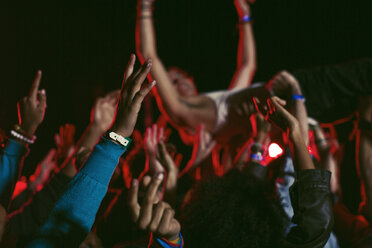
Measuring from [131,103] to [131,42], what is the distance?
1.53 meters

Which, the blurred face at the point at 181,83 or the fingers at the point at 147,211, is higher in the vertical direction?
the blurred face at the point at 181,83

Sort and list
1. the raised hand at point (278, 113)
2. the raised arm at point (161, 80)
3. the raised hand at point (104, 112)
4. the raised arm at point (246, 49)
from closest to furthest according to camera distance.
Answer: the raised hand at point (278, 113) < the raised arm at point (161, 80) < the raised hand at point (104, 112) < the raised arm at point (246, 49)

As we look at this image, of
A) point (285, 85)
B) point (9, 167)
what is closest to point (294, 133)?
point (285, 85)

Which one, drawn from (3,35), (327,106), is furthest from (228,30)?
(3,35)

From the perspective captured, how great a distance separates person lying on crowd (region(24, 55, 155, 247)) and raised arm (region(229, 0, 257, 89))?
1637 millimetres

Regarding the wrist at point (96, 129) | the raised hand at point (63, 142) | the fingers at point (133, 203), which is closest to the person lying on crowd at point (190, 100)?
the wrist at point (96, 129)

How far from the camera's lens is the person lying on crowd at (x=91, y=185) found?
723mm

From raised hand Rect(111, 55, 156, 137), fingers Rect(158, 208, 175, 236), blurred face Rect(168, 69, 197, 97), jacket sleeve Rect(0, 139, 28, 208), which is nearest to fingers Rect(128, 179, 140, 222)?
fingers Rect(158, 208, 175, 236)

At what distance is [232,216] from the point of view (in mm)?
1030

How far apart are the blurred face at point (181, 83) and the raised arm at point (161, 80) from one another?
0.58 metres

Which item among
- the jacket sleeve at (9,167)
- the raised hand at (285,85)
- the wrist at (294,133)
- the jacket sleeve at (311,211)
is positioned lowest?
the jacket sleeve at (311,211)

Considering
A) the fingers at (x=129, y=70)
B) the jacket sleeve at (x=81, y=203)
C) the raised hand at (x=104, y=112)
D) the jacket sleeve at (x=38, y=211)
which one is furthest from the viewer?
the raised hand at (x=104, y=112)

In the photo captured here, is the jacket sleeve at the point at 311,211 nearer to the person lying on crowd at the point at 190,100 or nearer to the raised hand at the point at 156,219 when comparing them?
the raised hand at the point at 156,219

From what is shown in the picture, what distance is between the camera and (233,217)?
→ 1030 millimetres
